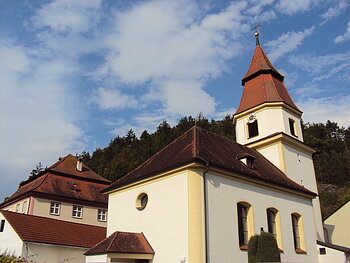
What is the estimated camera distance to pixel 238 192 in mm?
15242

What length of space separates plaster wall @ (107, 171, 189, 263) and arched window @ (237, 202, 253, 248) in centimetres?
303

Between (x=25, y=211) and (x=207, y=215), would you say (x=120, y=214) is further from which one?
(x=25, y=211)

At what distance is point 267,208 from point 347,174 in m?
51.9

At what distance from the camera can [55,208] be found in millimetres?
27156

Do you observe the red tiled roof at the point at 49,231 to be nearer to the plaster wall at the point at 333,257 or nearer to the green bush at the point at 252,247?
the green bush at the point at 252,247

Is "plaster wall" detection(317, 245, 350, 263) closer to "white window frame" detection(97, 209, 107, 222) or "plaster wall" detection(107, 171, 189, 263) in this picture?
"plaster wall" detection(107, 171, 189, 263)

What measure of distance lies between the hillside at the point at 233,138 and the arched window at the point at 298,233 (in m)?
33.7

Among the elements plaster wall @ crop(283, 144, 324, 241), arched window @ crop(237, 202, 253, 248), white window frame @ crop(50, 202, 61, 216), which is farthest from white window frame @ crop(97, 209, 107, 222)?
arched window @ crop(237, 202, 253, 248)

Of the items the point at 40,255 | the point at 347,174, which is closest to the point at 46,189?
the point at 40,255

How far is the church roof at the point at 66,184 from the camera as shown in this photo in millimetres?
27438

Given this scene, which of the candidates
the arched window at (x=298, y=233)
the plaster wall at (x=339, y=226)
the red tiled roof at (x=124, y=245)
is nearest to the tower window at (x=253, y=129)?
the arched window at (x=298, y=233)

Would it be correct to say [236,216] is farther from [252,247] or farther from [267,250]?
[267,250]

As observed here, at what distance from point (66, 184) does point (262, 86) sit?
59.4 ft

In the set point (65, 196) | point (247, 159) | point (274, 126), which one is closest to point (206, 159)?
point (247, 159)
